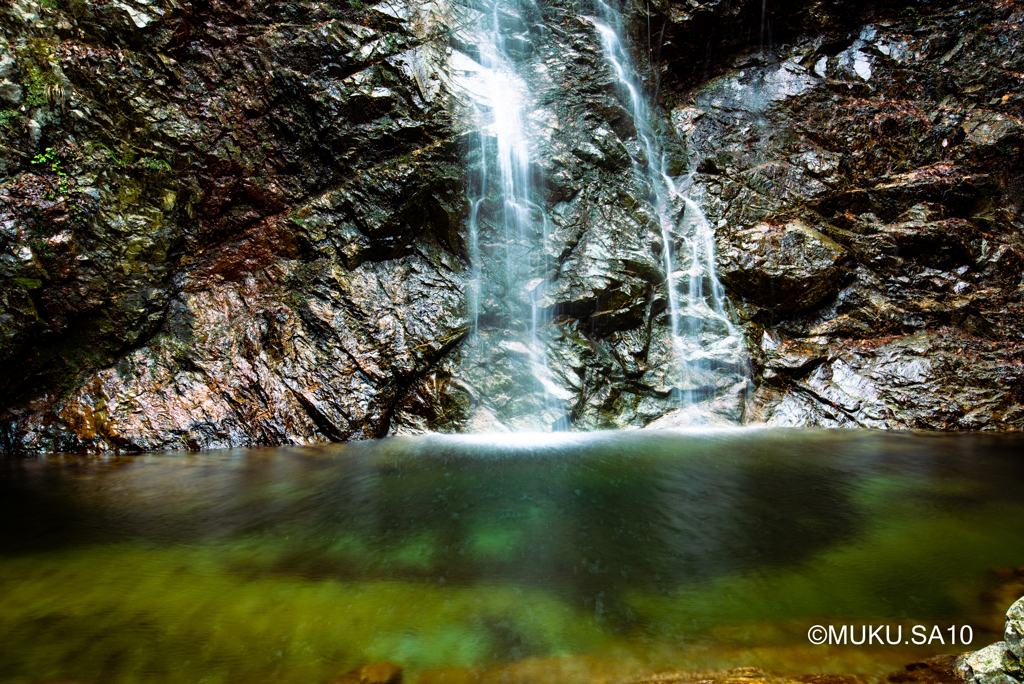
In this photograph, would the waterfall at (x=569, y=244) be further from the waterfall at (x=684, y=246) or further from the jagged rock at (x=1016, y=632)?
the jagged rock at (x=1016, y=632)

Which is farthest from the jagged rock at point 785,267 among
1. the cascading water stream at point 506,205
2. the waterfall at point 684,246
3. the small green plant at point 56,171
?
the small green plant at point 56,171

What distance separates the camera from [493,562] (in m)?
3.29

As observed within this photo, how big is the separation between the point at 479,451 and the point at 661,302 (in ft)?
15.8

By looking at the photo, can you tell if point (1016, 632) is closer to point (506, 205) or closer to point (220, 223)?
point (506, 205)

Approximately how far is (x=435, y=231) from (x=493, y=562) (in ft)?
22.3

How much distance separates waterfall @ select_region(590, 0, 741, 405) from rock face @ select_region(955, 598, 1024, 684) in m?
6.61

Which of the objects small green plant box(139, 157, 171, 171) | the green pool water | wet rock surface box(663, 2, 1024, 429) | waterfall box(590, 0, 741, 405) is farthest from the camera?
waterfall box(590, 0, 741, 405)

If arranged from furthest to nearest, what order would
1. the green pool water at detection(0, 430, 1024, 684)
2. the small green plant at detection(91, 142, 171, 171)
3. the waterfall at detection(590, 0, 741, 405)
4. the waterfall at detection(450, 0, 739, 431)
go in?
1. the waterfall at detection(590, 0, 741, 405)
2. the waterfall at detection(450, 0, 739, 431)
3. the small green plant at detection(91, 142, 171, 171)
4. the green pool water at detection(0, 430, 1024, 684)

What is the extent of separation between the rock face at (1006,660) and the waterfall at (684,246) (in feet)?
21.7

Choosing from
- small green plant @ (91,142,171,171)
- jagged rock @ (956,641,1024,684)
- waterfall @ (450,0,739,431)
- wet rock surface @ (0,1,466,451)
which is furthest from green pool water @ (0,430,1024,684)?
small green plant @ (91,142,171,171)

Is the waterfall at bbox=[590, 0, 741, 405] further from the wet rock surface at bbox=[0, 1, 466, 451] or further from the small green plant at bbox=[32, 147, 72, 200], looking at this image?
the small green plant at bbox=[32, 147, 72, 200]

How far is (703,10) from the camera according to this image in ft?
34.6

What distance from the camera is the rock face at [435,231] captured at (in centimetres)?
690

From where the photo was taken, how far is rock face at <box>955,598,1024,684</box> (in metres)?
1.58
